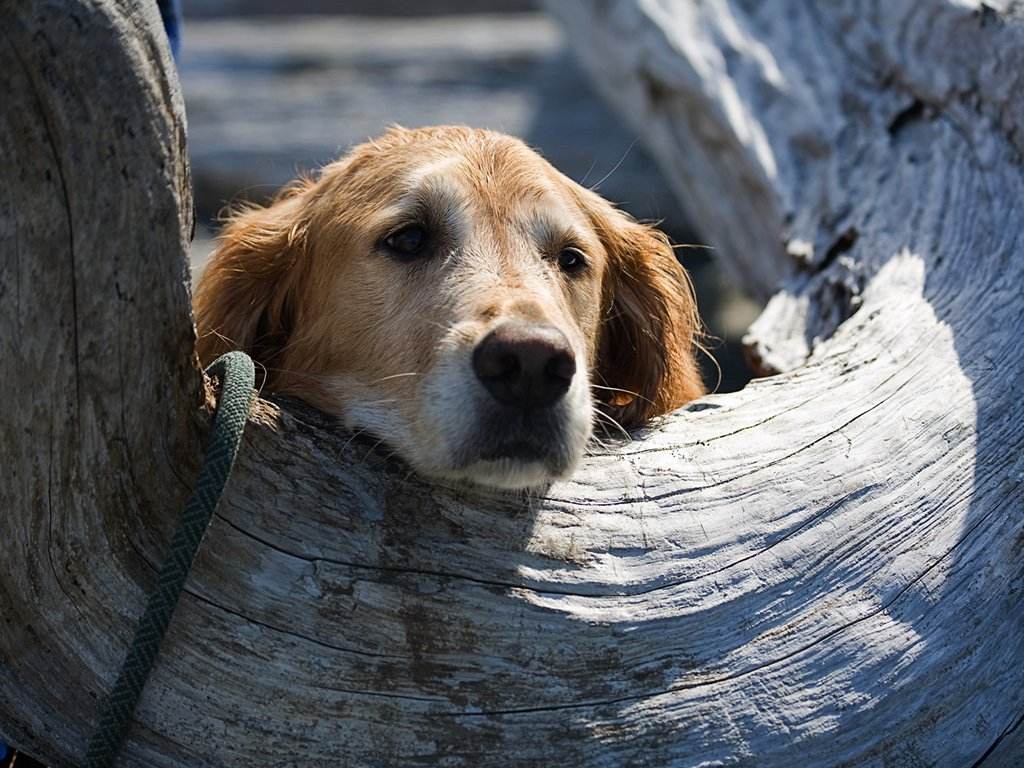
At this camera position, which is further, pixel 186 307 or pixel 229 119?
pixel 229 119

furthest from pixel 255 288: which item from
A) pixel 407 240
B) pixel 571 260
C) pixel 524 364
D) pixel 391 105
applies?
pixel 391 105

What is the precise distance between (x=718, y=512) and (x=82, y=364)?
1.48 metres

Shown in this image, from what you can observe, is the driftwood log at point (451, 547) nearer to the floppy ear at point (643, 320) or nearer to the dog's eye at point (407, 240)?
the floppy ear at point (643, 320)

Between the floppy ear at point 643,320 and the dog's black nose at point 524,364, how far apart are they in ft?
3.57

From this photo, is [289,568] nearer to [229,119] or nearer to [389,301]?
[389,301]

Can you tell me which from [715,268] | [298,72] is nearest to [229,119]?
[298,72]

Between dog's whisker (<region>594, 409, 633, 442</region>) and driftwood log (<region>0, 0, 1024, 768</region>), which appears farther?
dog's whisker (<region>594, 409, 633, 442</region>)

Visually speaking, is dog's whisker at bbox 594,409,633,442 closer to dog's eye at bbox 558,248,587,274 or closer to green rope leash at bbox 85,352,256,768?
dog's eye at bbox 558,248,587,274

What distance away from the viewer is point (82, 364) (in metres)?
2.20

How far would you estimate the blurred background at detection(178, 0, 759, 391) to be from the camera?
31.2ft

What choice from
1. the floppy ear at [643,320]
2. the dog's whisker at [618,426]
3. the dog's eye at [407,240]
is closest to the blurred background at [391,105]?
the floppy ear at [643,320]

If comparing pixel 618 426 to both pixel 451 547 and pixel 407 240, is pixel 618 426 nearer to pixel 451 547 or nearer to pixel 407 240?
pixel 451 547

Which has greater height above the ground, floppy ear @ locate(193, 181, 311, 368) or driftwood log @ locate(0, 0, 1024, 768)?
floppy ear @ locate(193, 181, 311, 368)

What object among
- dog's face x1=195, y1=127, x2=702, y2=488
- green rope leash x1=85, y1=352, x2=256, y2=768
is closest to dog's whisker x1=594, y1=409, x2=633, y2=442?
dog's face x1=195, y1=127, x2=702, y2=488
